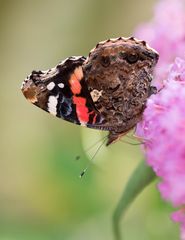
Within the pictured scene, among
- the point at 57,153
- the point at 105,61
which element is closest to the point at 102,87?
the point at 105,61

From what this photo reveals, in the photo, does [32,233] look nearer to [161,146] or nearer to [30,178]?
[30,178]

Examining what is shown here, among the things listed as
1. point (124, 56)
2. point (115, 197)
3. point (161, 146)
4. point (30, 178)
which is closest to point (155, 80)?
point (124, 56)

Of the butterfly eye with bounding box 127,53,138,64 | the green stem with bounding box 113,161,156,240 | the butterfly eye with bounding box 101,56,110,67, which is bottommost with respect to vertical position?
the green stem with bounding box 113,161,156,240

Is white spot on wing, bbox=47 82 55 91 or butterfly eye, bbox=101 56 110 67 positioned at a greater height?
butterfly eye, bbox=101 56 110 67

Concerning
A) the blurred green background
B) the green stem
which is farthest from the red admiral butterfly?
the blurred green background

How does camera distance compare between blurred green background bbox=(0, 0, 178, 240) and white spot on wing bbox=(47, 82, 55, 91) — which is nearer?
white spot on wing bbox=(47, 82, 55, 91)

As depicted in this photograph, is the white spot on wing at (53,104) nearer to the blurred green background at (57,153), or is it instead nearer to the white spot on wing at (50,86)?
the white spot on wing at (50,86)

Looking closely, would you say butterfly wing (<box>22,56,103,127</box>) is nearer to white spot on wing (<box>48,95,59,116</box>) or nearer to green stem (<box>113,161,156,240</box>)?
white spot on wing (<box>48,95,59,116</box>)
